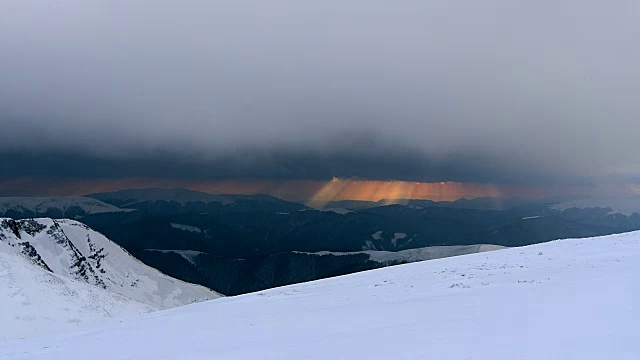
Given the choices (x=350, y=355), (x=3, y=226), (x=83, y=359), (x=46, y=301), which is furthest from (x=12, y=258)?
(x=350, y=355)

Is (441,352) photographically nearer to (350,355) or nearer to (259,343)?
(350,355)

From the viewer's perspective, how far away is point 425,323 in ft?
38.4

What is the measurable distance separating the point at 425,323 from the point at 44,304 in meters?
92.7

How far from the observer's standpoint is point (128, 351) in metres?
13.2

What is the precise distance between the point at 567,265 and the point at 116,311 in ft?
326

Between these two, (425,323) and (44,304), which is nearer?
(425,323)

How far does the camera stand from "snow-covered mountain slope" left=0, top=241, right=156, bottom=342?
76.2 metres

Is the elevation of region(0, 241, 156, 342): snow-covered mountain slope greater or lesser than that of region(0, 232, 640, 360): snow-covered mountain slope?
lesser

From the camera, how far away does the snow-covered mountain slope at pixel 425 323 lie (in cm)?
908

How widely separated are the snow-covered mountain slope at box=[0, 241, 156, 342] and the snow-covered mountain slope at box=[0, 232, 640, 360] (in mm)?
69102

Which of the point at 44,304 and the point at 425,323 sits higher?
the point at 425,323

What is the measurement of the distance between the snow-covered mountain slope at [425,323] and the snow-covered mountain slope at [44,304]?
2721 inches

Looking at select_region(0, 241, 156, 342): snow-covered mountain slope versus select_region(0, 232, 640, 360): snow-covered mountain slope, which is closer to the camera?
select_region(0, 232, 640, 360): snow-covered mountain slope

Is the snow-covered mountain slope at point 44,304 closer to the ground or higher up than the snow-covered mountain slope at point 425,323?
closer to the ground
